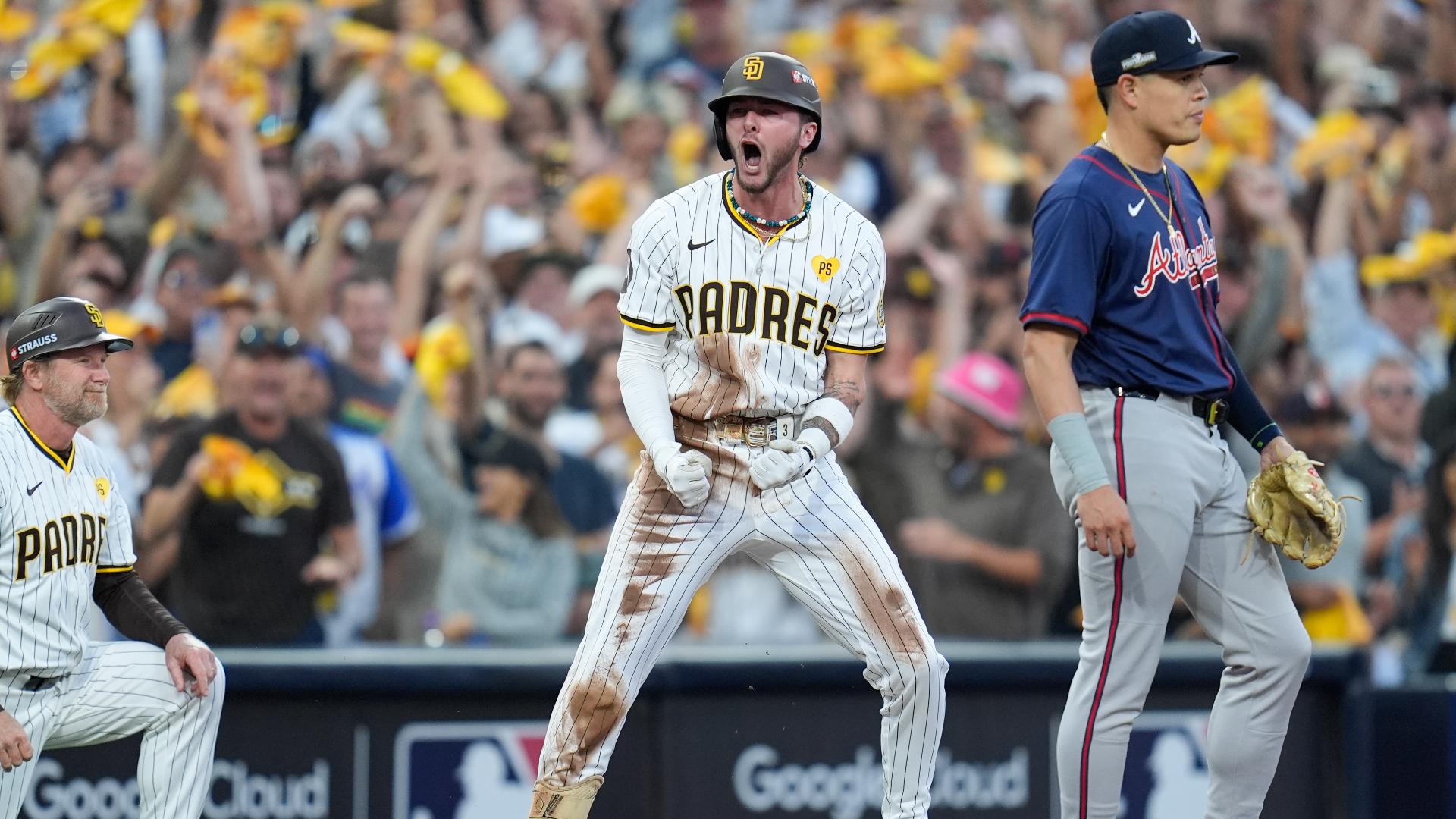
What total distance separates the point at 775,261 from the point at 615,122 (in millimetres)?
6368

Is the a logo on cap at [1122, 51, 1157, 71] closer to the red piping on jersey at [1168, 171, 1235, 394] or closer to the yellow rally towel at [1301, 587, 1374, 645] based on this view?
the red piping on jersey at [1168, 171, 1235, 394]

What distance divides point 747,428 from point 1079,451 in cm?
89

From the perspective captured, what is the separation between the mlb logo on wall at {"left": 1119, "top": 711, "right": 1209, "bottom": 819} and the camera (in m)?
6.36

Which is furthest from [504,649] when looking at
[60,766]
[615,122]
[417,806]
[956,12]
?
[956,12]

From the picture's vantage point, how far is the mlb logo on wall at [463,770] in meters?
6.00

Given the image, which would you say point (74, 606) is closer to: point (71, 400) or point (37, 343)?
point (71, 400)

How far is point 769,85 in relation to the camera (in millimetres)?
4410

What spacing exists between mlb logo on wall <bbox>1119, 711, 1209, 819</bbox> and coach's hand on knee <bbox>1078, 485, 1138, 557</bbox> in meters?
2.36

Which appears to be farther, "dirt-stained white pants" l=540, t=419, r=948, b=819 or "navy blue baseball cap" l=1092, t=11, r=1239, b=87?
"dirt-stained white pants" l=540, t=419, r=948, b=819

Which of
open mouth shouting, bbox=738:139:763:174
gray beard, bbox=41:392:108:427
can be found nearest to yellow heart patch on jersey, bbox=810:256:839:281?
open mouth shouting, bbox=738:139:763:174

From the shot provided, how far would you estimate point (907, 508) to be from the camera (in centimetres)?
807

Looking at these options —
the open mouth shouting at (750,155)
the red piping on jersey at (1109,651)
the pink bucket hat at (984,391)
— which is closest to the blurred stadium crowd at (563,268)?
the pink bucket hat at (984,391)

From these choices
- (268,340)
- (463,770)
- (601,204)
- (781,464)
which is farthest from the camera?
(601,204)

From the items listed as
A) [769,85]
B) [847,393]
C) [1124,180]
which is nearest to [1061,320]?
[1124,180]
